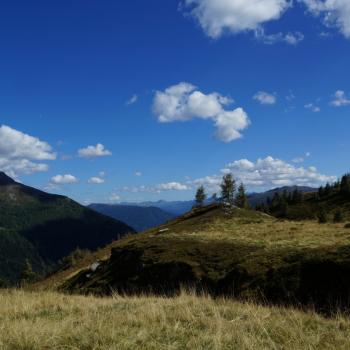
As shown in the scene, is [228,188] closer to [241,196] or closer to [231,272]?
[241,196]

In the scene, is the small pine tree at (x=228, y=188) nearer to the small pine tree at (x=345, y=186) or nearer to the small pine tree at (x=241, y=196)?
the small pine tree at (x=241, y=196)

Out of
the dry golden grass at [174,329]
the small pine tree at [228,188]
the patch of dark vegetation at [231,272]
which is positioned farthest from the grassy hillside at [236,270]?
the small pine tree at [228,188]

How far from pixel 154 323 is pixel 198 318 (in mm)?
907

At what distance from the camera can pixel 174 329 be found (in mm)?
7680

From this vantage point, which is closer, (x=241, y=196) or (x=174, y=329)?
(x=174, y=329)

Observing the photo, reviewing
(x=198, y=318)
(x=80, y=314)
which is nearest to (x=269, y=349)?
(x=198, y=318)

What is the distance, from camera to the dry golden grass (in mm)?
6789

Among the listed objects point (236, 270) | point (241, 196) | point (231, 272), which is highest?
point (241, 196)

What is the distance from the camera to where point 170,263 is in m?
23.6

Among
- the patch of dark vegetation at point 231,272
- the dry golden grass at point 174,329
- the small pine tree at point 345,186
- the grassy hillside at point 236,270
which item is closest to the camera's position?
the dry golden grass at point 174,329

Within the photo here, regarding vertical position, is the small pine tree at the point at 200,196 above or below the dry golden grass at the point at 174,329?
above

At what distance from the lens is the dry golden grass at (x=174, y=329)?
6789mm

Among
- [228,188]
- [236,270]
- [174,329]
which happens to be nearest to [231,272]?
[236,270]

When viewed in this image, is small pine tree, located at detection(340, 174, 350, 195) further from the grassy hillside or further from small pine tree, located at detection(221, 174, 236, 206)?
the grassy hillside
